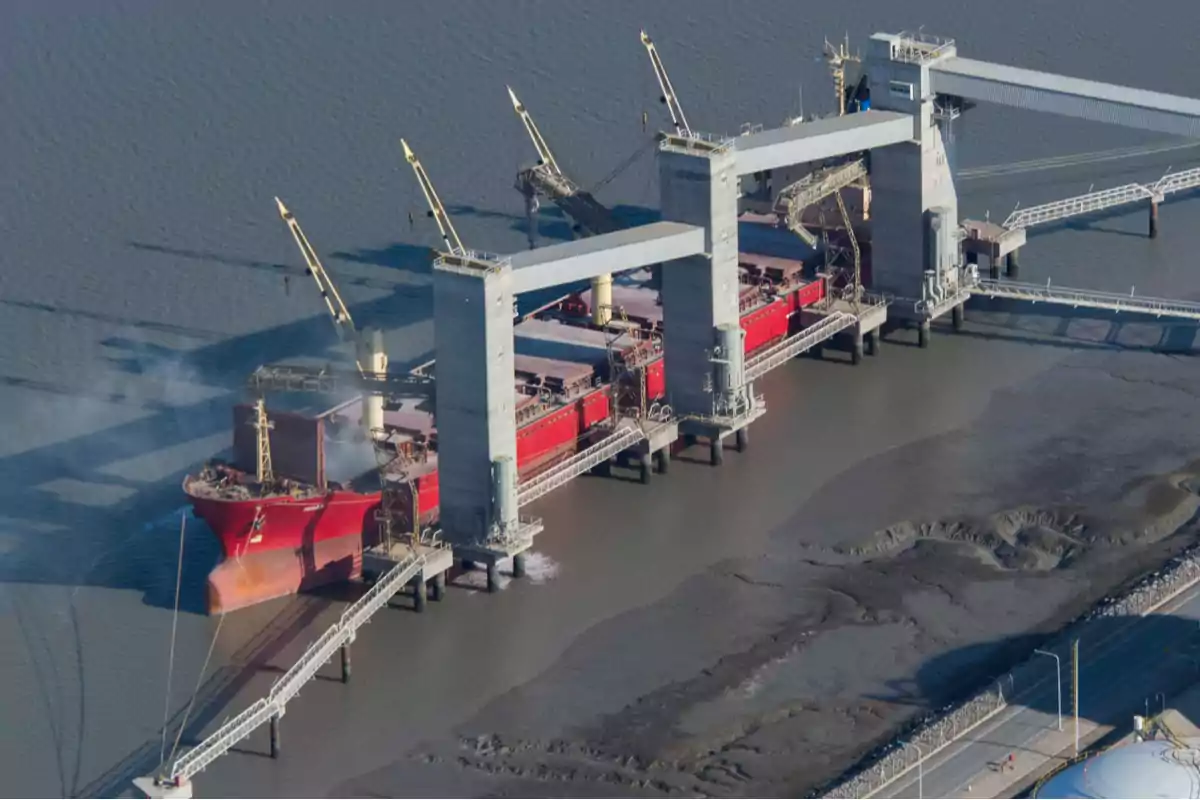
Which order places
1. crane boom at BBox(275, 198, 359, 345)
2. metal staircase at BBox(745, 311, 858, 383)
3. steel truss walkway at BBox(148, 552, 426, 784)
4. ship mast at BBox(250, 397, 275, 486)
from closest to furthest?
steel truss walkway at BBox(148, 552, 426, 784) < ship mast at BBox(250, 397, 275, 486) < crane boom at BBox(275, 198, 359, 345) < metal staircase at BBox(745, 311, 858, 383)

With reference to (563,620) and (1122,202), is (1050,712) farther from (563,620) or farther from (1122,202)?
(1122,202)

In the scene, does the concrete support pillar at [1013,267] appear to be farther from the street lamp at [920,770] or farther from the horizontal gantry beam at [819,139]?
the street lamp at [920,770]

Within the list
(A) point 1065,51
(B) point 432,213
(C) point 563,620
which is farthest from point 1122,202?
(C) point 563,620

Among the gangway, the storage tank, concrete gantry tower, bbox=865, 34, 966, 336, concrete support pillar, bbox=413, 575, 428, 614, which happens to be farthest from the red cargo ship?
the storage tank

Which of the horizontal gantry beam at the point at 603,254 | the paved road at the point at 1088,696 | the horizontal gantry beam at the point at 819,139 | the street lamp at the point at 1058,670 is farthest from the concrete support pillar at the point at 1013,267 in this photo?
the street lamp at the point at 1058,670

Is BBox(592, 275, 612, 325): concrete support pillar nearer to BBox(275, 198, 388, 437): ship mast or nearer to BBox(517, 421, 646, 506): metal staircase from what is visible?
BBox(517, 421, 646, 506): metal staircase

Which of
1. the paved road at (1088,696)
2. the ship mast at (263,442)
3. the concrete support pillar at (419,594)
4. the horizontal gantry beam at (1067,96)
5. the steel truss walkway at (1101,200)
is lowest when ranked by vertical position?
the paved road at (1088,696)
